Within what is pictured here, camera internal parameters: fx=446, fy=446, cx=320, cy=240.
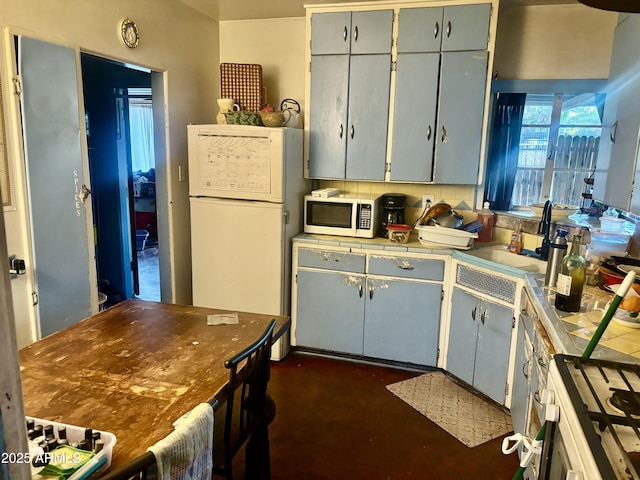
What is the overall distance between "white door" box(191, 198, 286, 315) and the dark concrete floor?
1.97 feet

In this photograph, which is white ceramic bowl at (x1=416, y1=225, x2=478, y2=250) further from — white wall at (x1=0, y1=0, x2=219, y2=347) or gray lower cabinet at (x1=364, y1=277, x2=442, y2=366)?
white wall at (x1=0, y1=0, x2=219, y2=347)

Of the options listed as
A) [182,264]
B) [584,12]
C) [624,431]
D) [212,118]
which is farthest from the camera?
[212,118]

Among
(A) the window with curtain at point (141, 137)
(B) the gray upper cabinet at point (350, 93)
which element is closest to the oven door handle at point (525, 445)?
(B) the gray upper cabinet at point (350, 93)

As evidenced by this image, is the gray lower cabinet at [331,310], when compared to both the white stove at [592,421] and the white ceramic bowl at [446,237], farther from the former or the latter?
the white stove at [592,421]

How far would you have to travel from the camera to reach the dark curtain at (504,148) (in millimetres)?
3270

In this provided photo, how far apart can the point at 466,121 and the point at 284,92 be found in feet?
5.04

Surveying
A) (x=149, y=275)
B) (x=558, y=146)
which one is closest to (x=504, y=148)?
(x=558, y=146)

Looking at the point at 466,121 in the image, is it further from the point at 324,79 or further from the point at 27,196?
the point at 27,196

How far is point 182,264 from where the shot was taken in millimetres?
3582

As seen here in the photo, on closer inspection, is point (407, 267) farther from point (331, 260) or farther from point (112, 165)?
point (112, 165)

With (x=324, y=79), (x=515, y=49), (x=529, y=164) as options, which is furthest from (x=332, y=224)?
(x=515, y=49)

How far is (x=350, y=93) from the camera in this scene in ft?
10.6

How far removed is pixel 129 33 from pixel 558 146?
119 inches

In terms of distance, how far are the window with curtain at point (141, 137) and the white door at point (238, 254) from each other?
5.21 m
